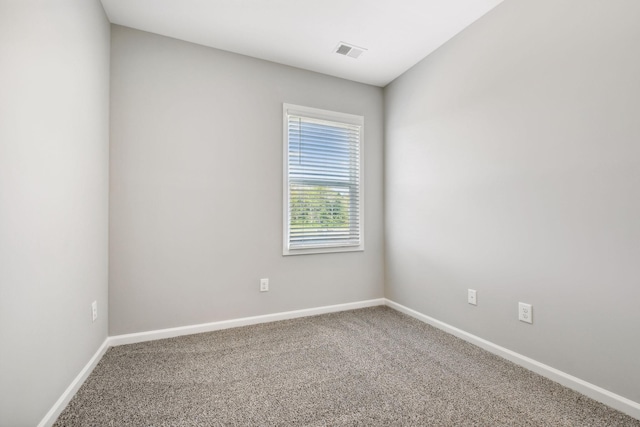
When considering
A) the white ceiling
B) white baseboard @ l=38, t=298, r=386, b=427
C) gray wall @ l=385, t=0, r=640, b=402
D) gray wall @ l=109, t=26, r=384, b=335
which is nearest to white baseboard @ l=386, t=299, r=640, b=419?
gray wall @ l=385, t=0, r=640, b=402

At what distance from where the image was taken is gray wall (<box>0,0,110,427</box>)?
113 centimetres

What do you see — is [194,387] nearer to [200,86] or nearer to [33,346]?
[33,346]

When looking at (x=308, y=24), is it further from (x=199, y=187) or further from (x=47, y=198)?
(x=47, y=198)

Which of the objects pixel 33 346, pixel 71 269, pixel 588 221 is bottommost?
pixel 33 346

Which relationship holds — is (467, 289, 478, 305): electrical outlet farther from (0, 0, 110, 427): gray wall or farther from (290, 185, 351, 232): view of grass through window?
(0, 0, 110, 427): gray wall

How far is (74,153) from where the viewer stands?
166 centimetres

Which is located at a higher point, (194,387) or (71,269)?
(71,269)

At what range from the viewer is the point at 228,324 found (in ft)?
8.64

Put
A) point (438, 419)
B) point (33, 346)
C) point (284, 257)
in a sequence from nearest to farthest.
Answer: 1. point (33, 346)
2. point (438, 419)
3. point (284, 257)

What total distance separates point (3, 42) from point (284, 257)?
2.24 metres

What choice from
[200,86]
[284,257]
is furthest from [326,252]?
[200,86]

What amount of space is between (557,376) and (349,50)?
112 inches

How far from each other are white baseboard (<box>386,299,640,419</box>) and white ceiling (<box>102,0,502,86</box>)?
2.47 meters

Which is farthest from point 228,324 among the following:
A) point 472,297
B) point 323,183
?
point 472,297
